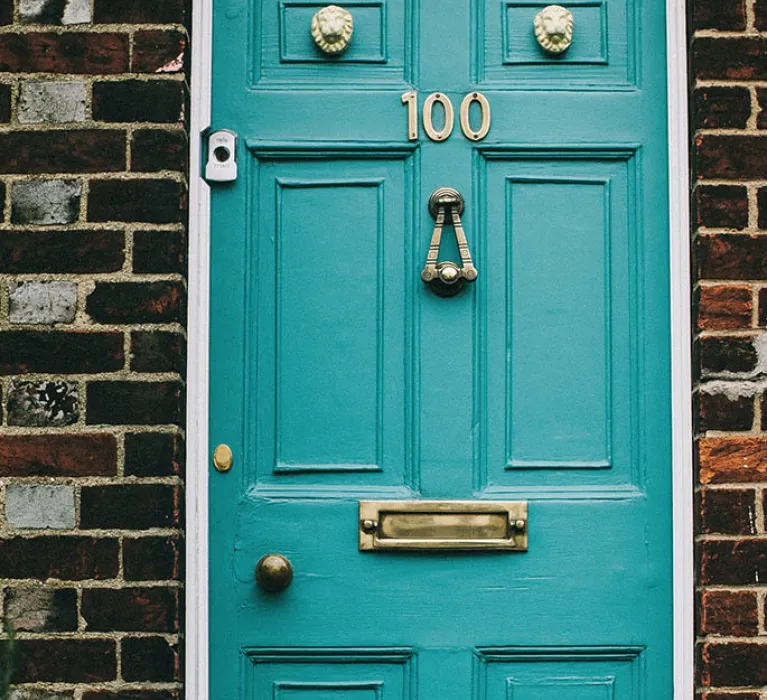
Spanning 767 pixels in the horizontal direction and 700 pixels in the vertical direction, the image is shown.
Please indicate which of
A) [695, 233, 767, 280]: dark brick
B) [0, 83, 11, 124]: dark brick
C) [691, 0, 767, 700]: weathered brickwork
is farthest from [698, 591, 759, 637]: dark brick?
[0, 83, 11, 124]: dark brick

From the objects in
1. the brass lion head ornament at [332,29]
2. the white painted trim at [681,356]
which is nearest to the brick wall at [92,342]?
the brass lion head ornament at [332,29]

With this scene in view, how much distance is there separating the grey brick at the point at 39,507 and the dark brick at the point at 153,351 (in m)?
0.33

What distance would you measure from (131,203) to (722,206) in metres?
1.43

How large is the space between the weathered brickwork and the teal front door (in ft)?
0.51

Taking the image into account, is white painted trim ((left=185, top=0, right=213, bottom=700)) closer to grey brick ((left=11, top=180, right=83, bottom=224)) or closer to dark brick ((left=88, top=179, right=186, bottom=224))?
dark brick ((left=88, top=179, right=186, bottom=224))

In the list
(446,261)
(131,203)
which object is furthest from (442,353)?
(131,203)

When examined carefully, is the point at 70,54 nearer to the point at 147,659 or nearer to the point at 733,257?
the point at 147,659

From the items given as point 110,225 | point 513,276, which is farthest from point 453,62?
point 110,225

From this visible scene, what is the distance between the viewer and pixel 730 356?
2.99 m

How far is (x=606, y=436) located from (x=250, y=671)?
1057mm

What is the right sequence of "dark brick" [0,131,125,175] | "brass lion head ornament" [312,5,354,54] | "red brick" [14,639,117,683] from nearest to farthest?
"red brick" [14,639,117,683] → "dark brick" [0,131,125,175] → "brass lion head ornament" [312,5,354,54]

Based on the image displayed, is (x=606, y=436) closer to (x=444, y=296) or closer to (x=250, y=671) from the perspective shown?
(x=444, y=296)

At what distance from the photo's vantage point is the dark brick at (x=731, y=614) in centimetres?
295

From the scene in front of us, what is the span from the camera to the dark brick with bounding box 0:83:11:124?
3051mm
